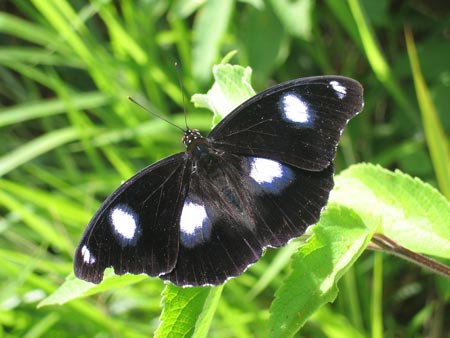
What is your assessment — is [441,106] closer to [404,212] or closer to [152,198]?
[404,212]

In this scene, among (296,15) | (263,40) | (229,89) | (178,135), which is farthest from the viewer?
(178,135)

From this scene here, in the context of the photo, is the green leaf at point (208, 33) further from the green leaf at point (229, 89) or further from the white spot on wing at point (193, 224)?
the white spot on wing at point (193, 224)

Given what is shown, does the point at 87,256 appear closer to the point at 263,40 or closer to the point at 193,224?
the point at 193,224

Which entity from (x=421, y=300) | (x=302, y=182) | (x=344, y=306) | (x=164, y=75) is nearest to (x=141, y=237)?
(x=302, y=182)

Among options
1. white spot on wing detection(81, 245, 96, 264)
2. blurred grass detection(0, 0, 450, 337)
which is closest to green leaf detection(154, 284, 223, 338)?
white spot on wing detection(81, 245, 96, 264)

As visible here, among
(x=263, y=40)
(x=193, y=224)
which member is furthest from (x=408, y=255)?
(x=263, y=40)

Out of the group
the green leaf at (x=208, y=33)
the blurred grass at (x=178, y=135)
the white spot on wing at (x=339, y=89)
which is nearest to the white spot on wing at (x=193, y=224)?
the white spot on wing at (x=339, y=89)

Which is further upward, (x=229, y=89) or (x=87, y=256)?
(x=229, y=89)
